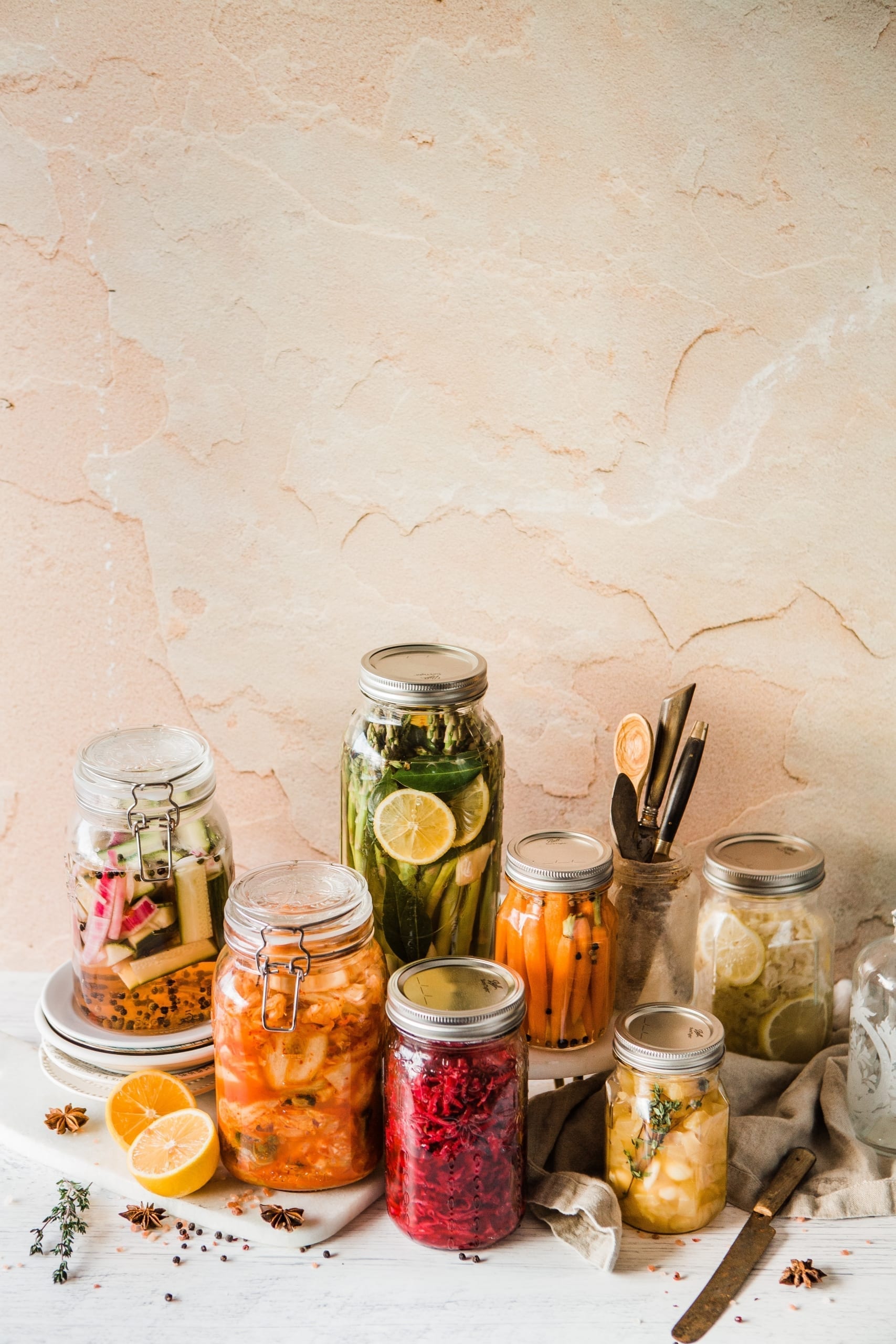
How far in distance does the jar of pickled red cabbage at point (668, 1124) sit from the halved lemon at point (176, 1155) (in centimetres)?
31

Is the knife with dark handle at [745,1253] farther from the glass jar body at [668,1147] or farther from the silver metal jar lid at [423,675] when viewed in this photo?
the silver metal jar lid at [423,675]

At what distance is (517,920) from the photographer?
103cm

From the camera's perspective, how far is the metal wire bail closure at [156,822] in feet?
3.28

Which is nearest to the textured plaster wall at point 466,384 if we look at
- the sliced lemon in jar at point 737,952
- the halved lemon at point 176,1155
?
the sliced lemon in jar at point 737,952

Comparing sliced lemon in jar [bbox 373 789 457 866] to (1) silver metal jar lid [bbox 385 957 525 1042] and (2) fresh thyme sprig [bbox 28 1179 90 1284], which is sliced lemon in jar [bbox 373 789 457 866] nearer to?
(1) silver metal jar lid [bbox 385 957 525 1042]

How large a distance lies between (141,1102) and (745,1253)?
0.49 metres

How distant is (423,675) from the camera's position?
102 centimetres

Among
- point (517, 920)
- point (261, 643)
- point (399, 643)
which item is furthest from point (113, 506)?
point (517, 920)

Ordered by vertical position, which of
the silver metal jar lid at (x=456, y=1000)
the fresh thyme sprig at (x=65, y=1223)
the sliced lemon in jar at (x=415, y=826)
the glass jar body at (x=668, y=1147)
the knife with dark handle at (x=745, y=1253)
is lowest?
the fresh thyme sprig at (x=65, y=1223)

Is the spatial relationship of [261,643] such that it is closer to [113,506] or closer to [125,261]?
[113,506]

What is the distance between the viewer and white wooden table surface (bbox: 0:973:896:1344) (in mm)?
815

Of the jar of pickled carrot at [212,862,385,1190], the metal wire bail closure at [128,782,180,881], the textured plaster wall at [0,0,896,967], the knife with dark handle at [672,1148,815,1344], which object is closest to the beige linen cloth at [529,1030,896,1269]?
the knife with dark handle at [672,1148,815,1344]

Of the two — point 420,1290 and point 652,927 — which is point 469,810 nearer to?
point 652,927

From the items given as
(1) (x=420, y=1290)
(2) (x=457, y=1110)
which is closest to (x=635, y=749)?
(2) (x=457, y=1110)
